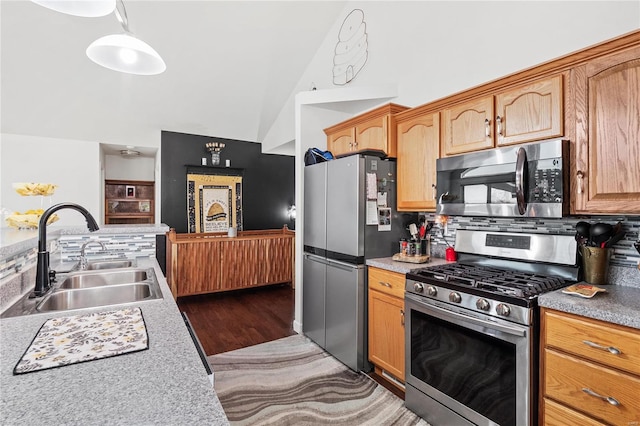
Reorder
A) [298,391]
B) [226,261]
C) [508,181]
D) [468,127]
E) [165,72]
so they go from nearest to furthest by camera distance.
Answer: [508,181], [468,127], [298,391], [165,72], [226,261]

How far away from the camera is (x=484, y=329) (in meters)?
1.70

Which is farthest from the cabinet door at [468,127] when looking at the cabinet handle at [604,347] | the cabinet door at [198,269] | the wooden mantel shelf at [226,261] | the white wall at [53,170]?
the white wall at [53,170]

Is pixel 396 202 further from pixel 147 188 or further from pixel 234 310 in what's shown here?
pixel 147 188

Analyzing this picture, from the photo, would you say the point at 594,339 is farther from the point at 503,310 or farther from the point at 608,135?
the point at 608,135

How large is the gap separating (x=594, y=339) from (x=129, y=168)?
23.6 feet

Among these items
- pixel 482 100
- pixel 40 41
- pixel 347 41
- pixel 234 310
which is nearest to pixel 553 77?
pixel 482 100

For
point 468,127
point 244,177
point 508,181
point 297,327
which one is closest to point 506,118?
point 468,127

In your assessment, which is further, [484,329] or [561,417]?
[484,329]

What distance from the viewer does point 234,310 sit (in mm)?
4164

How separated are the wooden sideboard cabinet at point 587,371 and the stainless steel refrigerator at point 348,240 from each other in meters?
1.27

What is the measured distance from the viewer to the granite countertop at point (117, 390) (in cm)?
63

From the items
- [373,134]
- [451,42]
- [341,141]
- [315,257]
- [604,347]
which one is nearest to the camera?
[604,347]

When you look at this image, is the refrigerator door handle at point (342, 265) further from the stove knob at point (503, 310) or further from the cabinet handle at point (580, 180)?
the cabinet handle at point (580, 180)

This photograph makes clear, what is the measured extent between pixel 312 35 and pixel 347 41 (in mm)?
573
